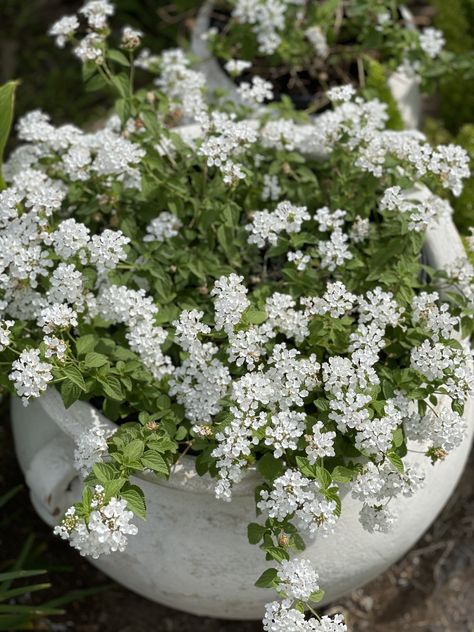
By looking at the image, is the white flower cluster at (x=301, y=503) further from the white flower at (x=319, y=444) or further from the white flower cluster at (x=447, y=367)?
the white flower cluster at (x=447, y=367)

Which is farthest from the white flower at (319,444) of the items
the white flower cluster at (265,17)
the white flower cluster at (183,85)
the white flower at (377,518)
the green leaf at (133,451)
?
the white flower cluster at (265,17)

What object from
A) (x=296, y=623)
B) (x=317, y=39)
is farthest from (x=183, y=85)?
(x=296, y=623)

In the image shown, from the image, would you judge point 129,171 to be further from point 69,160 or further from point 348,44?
point 348,44

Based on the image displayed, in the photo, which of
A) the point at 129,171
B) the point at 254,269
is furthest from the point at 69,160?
the point at 254,269

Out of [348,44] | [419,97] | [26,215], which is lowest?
[419,97]

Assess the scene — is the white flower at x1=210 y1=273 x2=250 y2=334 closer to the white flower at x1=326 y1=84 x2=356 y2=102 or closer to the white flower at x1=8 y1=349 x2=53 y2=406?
the white flower at x1=8 y1=349 x2=53 y2=406

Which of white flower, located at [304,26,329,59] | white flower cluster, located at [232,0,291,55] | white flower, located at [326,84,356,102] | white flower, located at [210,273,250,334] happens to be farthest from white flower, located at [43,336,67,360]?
white flower, located at [304,26,329,59]
